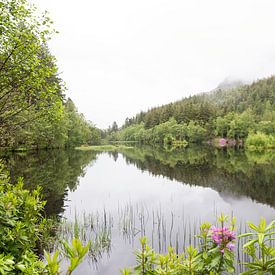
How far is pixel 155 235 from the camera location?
31.0 feet

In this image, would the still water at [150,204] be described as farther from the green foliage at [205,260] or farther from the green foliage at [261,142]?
the green foliage at [261,142]

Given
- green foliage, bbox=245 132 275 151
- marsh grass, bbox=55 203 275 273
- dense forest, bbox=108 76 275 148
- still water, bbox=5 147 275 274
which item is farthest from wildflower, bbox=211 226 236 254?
dense forest, bbox=108 76 275 148

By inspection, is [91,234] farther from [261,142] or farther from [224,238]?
[261,142]

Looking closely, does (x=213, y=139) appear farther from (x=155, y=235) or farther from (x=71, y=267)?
(x=71, y=267)

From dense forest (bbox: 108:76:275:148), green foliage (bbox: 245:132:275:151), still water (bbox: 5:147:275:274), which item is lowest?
still water (bbox: 5:147:275:274)

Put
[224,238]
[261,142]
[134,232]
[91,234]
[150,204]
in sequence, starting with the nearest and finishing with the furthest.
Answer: [224,238] < [91,234] < [134,232] < [150,204] < [261,142]

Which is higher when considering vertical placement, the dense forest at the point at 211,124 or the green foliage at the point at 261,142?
the dense forest at the point at 211,124

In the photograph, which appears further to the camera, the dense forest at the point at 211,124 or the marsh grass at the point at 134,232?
the dense forest at the point at 211,124

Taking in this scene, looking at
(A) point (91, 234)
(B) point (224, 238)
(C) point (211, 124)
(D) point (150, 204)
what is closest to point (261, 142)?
(C) point (211, 124)

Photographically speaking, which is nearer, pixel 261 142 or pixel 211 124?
pixel 261 142

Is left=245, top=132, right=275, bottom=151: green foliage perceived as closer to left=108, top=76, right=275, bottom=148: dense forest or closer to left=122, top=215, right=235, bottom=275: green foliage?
left=108, top=76, right=275, bottom=148: dense forest

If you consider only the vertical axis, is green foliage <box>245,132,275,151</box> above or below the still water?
above

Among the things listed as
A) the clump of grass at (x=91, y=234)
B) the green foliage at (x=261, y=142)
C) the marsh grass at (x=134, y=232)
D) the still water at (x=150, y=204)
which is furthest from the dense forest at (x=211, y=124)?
the clump of grass at (x=91, y=234)

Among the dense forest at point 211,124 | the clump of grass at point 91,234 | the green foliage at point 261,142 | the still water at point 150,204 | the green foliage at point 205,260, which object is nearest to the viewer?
the green foliage at point 205,260
